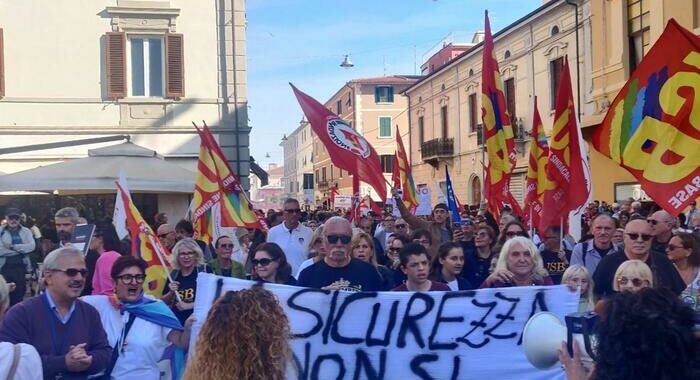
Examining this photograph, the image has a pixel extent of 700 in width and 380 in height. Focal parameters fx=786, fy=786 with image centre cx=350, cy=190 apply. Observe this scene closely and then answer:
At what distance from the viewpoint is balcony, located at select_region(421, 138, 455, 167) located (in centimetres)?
3700

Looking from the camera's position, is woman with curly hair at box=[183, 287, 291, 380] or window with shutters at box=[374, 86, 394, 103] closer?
woman with curly hair at box=[183, 287, 291, 380]

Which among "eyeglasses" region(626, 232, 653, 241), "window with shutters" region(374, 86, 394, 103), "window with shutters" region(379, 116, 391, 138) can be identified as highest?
"window with shutters" region(374, 86, 394, 103)

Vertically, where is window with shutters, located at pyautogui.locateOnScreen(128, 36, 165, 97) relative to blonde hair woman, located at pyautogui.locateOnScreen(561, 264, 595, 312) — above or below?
above

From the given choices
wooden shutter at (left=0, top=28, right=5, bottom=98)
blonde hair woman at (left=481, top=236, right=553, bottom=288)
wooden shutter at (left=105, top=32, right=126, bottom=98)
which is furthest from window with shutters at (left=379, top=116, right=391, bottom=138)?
blonde hair woman at (left=481, top=236, right=553, bottom=288)

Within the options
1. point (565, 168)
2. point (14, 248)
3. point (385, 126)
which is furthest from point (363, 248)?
point (385, 126)

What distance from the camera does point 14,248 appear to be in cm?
1013

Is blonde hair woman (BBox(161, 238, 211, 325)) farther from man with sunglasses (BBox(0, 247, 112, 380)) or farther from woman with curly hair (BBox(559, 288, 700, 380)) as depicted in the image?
woman with curly hair (BBox(559, 288, 700, 380))

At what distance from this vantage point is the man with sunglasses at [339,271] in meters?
5.45

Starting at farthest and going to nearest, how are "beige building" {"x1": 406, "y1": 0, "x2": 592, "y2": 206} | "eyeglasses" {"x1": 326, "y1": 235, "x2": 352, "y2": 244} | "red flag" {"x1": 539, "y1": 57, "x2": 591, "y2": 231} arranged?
"beige building" {"x1": 406, "y1": 0, "x2": 592, "y2": 206}, "red flag" {"x1": 539, "y1": 57, "x2": 591, "y2": 231}, "eyeglasses" {"x1": 326, "y1": 235, "x2": 352, "y2": 244}

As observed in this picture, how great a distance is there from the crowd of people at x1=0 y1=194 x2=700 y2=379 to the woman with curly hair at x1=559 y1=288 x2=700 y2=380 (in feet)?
0.32

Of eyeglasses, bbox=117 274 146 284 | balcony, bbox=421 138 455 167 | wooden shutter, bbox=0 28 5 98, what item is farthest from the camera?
balcony, bbox=421 138 455 167

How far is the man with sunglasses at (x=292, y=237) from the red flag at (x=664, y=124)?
12.2 ft

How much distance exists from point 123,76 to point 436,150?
22135 mm

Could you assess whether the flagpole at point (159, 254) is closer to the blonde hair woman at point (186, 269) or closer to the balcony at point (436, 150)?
the blonde hair woman at point (186, 269)
